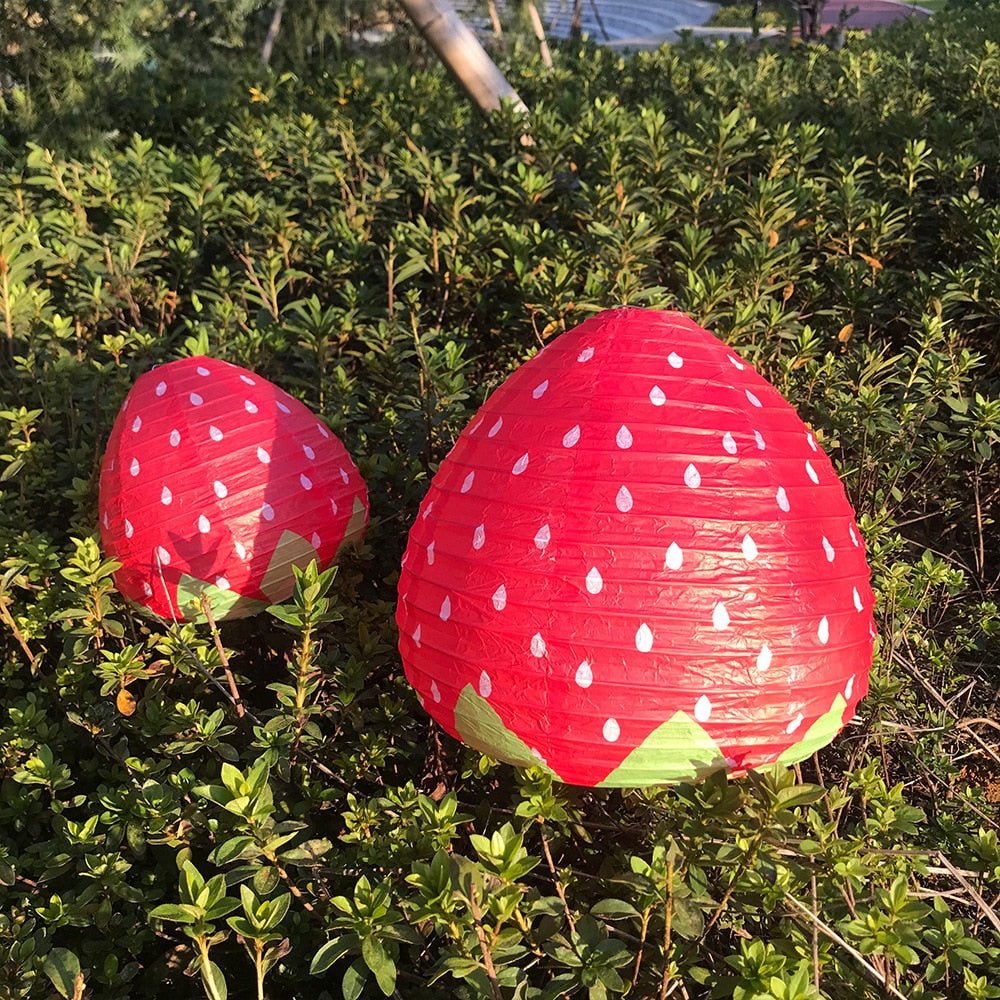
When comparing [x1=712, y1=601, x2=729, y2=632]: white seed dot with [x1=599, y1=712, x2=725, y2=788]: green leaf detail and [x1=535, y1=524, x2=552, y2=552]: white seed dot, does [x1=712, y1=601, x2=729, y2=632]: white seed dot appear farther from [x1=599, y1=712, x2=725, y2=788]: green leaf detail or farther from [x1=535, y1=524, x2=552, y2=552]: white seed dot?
[x1=535, y1=524, x2=552, y2=552]: white seed dot

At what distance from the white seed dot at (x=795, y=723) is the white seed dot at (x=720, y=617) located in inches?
9.1

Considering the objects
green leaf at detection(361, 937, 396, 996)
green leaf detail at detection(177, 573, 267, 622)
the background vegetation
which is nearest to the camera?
green leaf at detection(361, 937, 396, 996)

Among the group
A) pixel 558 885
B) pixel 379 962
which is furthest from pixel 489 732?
pixel 379 962

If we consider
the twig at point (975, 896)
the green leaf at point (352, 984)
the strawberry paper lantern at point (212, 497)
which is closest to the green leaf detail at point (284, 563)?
the strawberry paper lantern at point (212, 497)

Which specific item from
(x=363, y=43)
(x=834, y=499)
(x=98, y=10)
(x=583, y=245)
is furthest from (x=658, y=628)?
(x=363, y=43)

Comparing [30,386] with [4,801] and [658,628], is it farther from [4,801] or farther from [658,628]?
[658,628]

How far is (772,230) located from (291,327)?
1954 millimetres

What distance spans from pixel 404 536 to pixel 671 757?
4.40ft

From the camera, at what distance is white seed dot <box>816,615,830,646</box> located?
156 centimetres

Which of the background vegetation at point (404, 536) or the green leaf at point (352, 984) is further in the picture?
the background vegetation at point (404, 536)

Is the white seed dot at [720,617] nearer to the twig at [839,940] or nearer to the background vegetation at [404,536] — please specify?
the background vegetation at [404,536]

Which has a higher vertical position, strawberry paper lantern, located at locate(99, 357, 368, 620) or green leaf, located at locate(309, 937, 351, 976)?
strawberry paper lantern, located at locate(99, 357, 368, 620)

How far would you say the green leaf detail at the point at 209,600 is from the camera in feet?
6.64

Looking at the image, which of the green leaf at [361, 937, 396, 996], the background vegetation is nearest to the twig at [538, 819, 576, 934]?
the background vegetation
